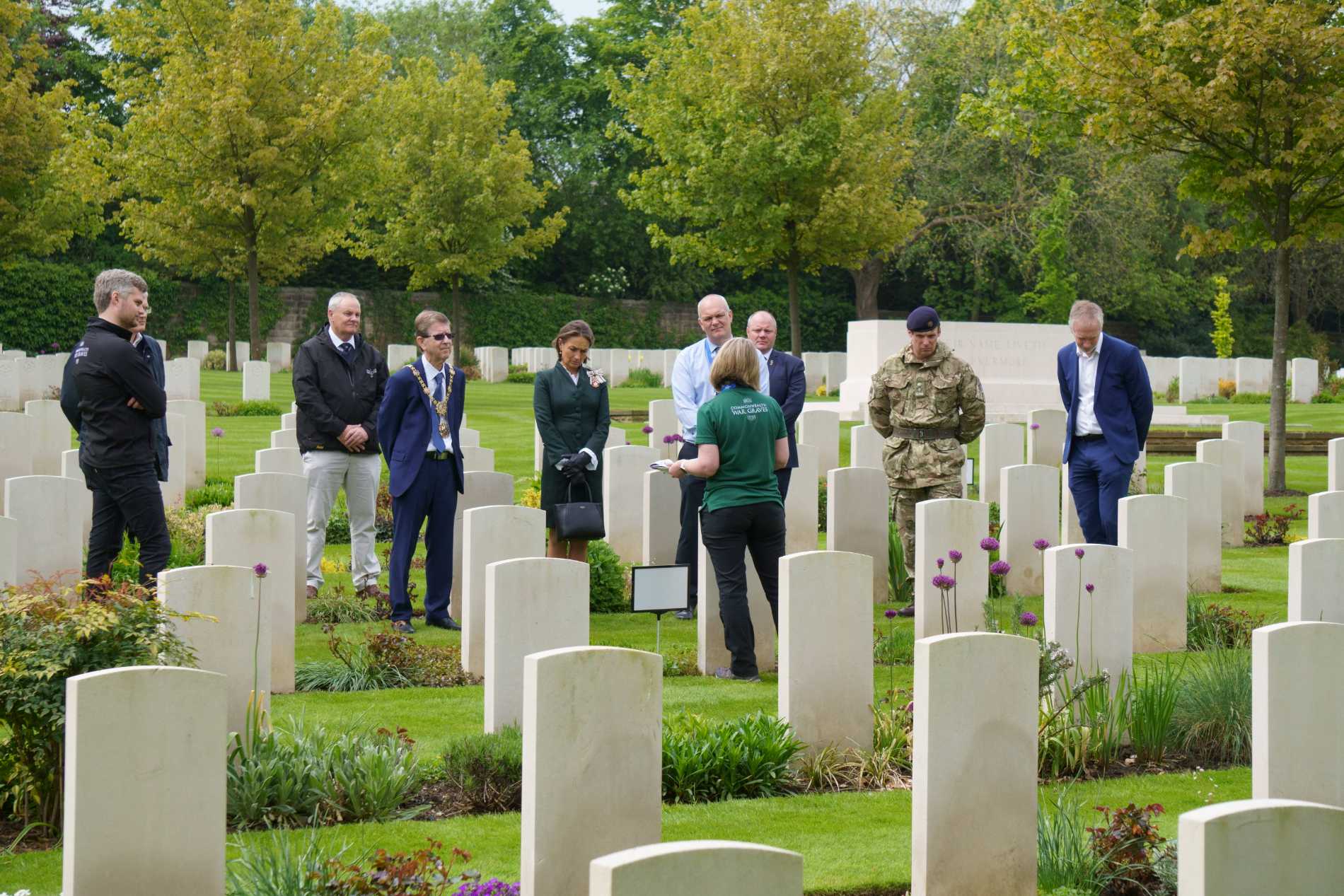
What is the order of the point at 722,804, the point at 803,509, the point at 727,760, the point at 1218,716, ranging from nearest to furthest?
1. the point at 722,804
2. the point at 727,760
3. the point at 1218,716
4. the point at 803,509

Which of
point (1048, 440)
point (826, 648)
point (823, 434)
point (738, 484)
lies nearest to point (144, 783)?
point (826, 648)

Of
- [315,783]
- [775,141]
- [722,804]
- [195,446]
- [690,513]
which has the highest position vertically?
[775,141]

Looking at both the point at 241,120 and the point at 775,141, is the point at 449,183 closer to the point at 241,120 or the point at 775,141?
the point at 241,120

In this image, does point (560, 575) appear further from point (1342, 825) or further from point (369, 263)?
point (369, 263)

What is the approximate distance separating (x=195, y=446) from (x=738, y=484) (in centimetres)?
759

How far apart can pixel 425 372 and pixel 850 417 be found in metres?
13.0

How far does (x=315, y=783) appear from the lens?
5051 mm

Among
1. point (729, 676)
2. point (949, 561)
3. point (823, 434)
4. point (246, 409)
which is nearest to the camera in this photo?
point (729, 676)

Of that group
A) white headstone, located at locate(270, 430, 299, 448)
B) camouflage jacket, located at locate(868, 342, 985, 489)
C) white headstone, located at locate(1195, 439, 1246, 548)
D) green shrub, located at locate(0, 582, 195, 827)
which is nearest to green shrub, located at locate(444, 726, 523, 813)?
green shrub, located at locate(0, 582, 195, 827)

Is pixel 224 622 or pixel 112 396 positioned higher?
pixel 112 396

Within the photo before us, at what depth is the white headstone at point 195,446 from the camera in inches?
509

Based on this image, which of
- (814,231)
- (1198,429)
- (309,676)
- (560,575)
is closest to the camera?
(560,575)

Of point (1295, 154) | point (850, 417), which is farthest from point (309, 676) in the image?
point (850, 417)

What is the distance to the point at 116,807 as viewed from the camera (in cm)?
387
